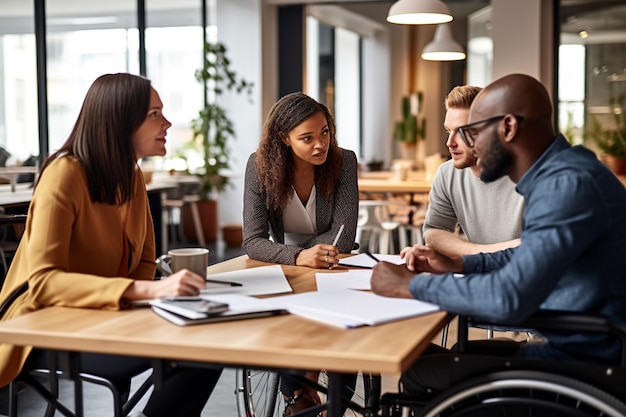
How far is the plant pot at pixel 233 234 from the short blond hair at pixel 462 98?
6.38 meters

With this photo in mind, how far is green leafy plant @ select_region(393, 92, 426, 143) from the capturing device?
41.5ft

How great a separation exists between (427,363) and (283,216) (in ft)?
4.16

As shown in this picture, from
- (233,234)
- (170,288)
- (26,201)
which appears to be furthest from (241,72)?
(170,288)

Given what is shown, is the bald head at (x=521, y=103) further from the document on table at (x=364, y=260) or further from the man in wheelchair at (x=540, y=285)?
the document on table at (x=364, y=260)

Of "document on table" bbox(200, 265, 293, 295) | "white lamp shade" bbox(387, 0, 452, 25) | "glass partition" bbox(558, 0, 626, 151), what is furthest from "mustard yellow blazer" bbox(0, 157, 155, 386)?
"glass partition" bbox(558, 0, 626, 151)

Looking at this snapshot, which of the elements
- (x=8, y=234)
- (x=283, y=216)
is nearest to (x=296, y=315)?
(x=283, y=216)

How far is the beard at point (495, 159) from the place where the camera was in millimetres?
1821

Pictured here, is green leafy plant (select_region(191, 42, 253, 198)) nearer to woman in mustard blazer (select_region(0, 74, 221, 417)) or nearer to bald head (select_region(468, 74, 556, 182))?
woman in mustard blazer (select_region(0, 74, 221, 417))

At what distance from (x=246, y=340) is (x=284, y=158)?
5.01 ft

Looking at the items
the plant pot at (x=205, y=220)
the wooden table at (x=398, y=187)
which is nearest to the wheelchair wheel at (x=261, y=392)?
the wooden table at (x=398, y=187)

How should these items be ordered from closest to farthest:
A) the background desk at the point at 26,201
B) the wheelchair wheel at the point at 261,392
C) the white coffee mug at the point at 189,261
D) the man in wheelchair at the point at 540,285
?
the man in wheelchair at the point at 540,285
the white coffee mug at the point at 189,261
the wheelchair wheel at the point at 261,392
the background desk at the point at 26,201

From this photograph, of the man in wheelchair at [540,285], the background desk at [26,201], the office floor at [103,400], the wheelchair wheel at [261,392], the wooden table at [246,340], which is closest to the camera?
the wooden table at [246,340]

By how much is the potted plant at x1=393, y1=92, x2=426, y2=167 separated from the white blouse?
32.1 ft

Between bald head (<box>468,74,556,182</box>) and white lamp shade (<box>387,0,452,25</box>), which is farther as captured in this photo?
white lamp shade (<box>387,0,452,25</box>)
